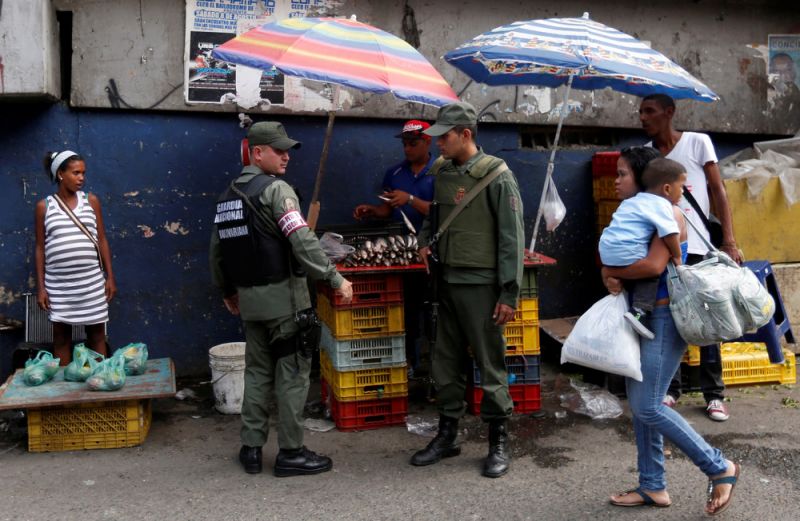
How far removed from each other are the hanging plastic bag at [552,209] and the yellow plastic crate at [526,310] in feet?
2.05

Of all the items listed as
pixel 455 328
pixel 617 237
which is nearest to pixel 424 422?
pixel 455 328

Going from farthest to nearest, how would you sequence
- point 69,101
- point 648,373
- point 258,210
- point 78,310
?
1. point 69,101
2. point 78,310
3. point 258,210
4. point 648,373

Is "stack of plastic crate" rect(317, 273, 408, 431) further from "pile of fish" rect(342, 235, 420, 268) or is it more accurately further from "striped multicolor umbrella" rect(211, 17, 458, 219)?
"striped multicolor umbrella" rect(211, 17, 458, 219)

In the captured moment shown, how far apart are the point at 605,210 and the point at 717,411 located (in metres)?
2.25

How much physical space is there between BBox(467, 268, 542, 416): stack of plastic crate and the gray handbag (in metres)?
1.84

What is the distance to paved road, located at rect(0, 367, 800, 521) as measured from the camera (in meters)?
4.27

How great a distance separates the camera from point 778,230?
700 centimetres

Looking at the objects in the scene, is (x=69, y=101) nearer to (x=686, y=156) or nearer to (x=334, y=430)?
(x=334, y=430)

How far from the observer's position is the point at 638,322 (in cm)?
386

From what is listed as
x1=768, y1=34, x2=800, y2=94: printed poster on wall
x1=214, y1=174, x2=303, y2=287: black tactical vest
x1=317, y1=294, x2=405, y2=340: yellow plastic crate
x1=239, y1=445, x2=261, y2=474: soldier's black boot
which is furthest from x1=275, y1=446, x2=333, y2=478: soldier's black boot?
x1=768, y1=34, x2=800, y2=94: printed poster on wall

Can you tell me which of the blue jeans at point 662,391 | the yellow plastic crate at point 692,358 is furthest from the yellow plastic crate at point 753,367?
the blue jeans at point 662,391

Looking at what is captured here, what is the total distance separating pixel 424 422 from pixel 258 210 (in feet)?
6.71

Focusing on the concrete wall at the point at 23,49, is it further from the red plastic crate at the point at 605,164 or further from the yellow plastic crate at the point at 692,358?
the yellow plastic crate at the point at 692,358

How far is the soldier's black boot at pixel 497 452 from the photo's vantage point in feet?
15.5
